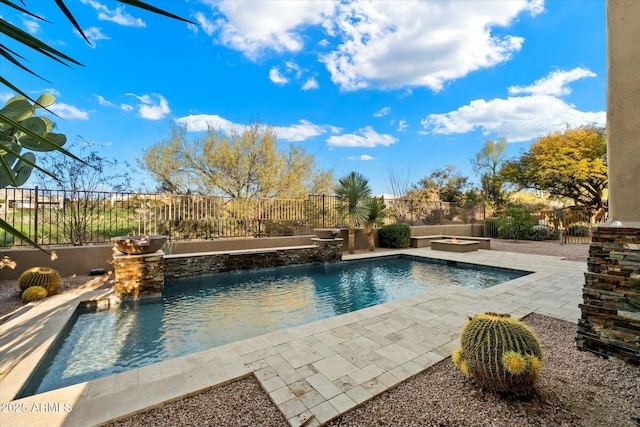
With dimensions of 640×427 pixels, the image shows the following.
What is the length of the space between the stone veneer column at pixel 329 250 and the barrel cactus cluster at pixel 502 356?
680cm

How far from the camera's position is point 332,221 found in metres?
11.3

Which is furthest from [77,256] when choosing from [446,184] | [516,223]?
[446,184]

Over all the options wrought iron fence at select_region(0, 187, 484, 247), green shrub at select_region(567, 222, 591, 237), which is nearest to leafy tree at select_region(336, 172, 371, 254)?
wrought iron fence at select_region(0, 187, 484, 247)

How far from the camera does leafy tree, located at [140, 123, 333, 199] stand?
1120cm

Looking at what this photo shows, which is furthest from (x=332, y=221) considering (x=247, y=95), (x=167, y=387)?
(x=167, y=387)

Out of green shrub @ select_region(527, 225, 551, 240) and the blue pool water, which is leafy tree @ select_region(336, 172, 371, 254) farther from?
green shrub @ select_region(527, 225, 551, 240)

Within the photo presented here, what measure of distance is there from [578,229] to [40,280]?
21.1 metres

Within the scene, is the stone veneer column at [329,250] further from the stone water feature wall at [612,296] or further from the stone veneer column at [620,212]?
the stone veneer column at [620,212]

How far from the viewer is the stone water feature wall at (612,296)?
270cm

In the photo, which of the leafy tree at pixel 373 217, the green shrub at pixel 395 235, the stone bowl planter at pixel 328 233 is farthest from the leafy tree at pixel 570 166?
the stone bowl planter at pixel 328 233

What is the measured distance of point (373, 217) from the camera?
423 inches

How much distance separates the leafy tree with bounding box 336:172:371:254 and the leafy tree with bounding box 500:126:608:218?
1368 cm

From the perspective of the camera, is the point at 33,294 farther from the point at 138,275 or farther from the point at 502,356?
the point at 502,356

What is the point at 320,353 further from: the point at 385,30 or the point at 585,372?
the point at 385,30
